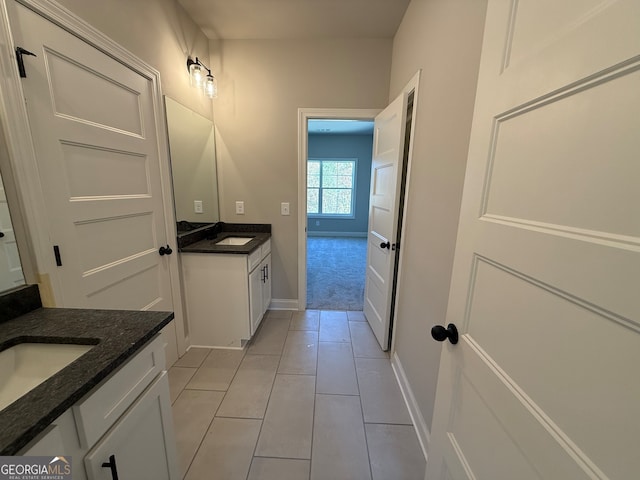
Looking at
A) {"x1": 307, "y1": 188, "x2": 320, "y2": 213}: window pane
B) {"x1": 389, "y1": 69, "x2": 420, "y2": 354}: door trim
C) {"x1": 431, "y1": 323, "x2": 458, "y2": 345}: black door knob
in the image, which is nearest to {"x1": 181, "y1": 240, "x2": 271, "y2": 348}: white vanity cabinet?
{"x1": 389, "y1": 69, "x2": 420, "y2": 354}: door trim

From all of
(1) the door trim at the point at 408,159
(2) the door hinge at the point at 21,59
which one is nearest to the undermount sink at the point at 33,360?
(2) the door hinge at the point at 21,59

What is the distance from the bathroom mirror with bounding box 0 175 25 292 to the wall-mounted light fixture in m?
1.68

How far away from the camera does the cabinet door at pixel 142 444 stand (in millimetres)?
722

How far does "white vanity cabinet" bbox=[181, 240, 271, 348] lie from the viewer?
212 centimetres

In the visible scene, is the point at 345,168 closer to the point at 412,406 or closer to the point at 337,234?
the point at 337,234

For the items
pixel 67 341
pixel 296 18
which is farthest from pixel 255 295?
pixel 296 18

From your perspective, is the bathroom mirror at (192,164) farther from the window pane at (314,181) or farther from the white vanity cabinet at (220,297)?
the window pane at (314,181)

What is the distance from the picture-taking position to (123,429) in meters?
0.79

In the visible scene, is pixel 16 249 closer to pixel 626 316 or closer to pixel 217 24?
pixel 626 316

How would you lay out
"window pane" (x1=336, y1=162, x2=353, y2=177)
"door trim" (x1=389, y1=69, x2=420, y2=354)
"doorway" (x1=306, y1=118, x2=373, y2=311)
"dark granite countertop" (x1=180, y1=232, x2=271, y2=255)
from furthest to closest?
"window pane" (x1=336, y1=162, x2=353, y2=177), "doorway" (x1=306, y1=118, x2=373, y2=311), "dark granite countertop" (x1=180, y1=232, x2=271, y2=255), "door trim" (x1=389, y1=69, x2=420, y2=354)

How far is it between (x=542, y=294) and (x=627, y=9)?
1.63 ft

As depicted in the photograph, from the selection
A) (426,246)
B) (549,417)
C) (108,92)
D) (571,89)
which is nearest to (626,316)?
(549,417)

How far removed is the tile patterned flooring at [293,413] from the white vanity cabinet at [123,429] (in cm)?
41

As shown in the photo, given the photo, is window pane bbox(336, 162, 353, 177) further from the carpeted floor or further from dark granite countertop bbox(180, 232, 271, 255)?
dark granite countertop bbox(180, 232, 271, 255)
